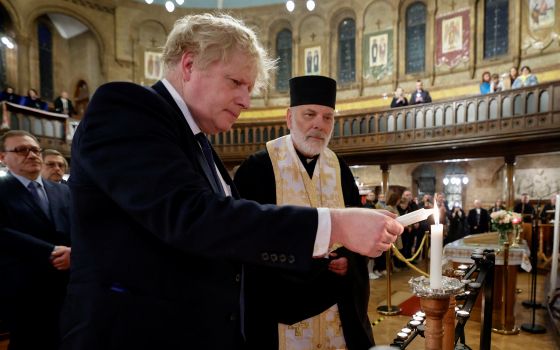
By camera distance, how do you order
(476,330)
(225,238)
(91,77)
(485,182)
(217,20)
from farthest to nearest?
(91,77), (485,182), (476,330), (217,20), (225,238)

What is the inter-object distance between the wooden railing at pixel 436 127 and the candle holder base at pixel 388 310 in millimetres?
6930

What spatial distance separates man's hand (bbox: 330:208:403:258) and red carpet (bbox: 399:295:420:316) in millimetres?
4833

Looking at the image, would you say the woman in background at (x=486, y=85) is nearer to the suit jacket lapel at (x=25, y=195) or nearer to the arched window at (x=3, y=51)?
the suit jacket lapel at (x=25, y=195)

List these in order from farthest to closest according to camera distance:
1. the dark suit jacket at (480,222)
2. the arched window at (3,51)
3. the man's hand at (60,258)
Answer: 1. the arched window at (3,51)
2. the dark suit jacket at (480,222)
3. the man's hand at (60,258)

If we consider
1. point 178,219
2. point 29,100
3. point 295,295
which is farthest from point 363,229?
point 29,100

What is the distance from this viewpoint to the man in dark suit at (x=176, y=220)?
0.83m

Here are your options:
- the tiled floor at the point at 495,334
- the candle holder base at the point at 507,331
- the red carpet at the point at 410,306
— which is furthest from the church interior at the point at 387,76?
the candle holder base at the point at 507,331

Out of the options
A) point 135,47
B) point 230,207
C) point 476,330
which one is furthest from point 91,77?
point 230,207

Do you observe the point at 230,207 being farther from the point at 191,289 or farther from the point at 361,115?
the point at 361,115

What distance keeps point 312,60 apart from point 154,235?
1665 centimetres

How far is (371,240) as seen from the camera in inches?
33.3

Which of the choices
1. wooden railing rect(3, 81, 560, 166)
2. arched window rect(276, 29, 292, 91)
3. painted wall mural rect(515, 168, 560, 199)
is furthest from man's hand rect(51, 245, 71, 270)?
arched window rect(276, 29, 292, 91)

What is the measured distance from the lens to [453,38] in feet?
45.2

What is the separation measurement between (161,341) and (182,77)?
758mm
